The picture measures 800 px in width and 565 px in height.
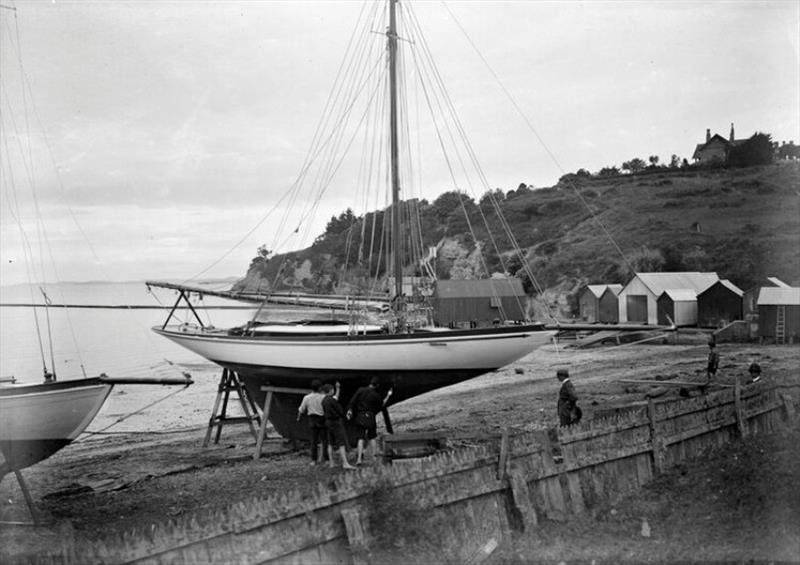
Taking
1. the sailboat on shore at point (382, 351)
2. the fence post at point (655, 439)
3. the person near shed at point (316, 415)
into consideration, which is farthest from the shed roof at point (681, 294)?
the person near shed at point (316, 415)

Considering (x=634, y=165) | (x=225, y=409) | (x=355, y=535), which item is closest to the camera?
(x=355, y=535)

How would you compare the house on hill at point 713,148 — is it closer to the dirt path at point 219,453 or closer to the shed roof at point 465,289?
the shed roof at point 465,289

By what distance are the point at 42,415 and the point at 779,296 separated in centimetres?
3714

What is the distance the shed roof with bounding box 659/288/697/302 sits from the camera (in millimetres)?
45125

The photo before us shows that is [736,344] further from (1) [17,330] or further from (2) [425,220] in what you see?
(1) [17,330]

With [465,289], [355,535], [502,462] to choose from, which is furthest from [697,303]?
[355,535]

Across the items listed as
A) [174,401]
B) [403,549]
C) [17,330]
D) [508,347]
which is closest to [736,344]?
[508,347]

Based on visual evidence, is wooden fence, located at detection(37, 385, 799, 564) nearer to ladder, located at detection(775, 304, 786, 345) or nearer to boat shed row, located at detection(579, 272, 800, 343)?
boat shed row, located at detection(579, 272, 800, 343)

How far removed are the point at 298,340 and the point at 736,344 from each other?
3124 cm

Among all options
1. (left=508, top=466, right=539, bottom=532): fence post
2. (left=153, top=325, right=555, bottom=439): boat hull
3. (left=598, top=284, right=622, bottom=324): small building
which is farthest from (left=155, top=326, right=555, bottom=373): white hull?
(left=598, top=284, right=622, bottom=324): small building

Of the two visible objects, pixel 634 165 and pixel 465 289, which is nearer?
pixel 465 289

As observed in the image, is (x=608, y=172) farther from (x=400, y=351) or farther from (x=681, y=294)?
(x=400, y=351)

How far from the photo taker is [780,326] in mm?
36906

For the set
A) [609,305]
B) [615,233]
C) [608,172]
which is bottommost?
[609,305]
